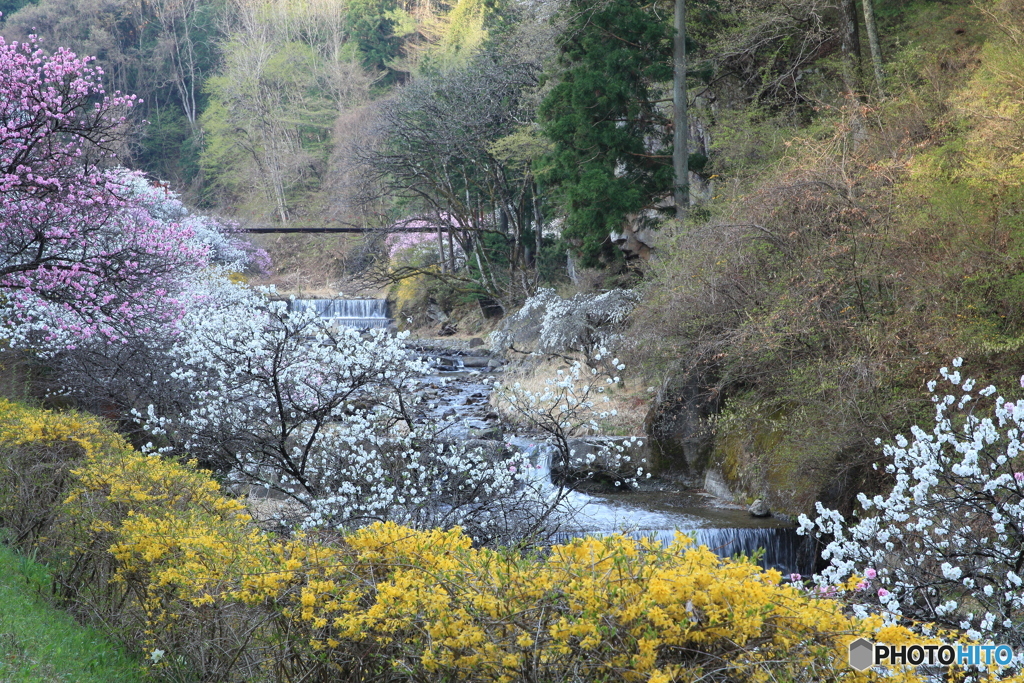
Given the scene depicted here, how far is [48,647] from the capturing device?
4090mm

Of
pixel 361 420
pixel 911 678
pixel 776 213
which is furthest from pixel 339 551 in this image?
pixel 776 213

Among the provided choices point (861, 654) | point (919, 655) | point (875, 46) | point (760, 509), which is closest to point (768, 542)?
point (760, 509)

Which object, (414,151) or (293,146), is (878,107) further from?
(293,146)

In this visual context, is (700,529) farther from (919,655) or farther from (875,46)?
(875,46)

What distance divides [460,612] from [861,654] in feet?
4.22

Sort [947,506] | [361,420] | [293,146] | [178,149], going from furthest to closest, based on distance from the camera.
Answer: [178,149] → [293,146] → [361,420] → [947,506]

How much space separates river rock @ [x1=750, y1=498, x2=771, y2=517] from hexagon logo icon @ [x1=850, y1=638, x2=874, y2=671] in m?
7.09

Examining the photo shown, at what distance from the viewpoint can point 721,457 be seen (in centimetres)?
1074

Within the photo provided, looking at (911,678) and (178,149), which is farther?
(178,149)

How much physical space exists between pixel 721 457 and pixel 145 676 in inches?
324

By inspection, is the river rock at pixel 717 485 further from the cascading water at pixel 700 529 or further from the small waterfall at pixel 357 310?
the small waterfall at pixel 357 310

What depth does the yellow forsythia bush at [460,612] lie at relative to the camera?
240cm

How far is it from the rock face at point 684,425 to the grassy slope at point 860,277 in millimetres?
213

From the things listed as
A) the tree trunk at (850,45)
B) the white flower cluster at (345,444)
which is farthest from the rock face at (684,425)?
the tree trunk at (850,45)
